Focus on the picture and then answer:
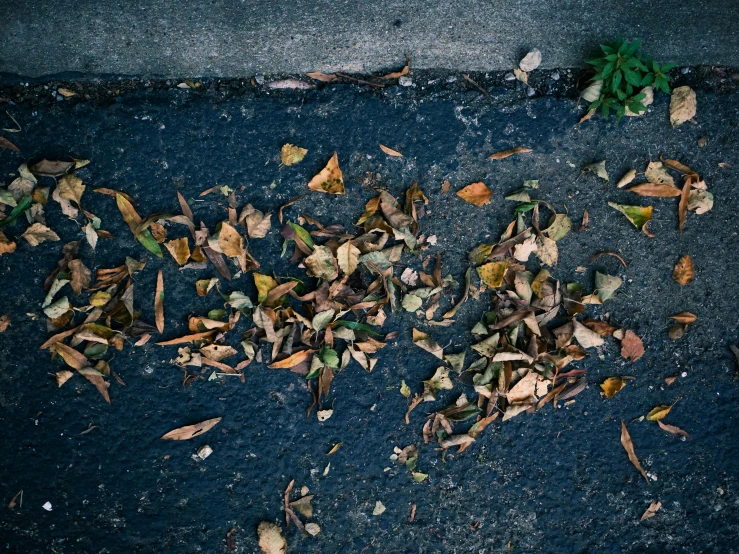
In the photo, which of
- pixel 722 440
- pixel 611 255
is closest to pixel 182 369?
pixel 611 255

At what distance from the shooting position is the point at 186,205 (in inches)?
83.3

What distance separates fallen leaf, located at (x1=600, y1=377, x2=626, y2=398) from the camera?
87.8 inches

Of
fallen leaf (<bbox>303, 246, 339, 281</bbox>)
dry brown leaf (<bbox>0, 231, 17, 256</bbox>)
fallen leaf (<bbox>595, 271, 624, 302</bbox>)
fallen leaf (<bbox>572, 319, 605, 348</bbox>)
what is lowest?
fallen leaf (<bbox>572, 319, 605, 348</bbox>)

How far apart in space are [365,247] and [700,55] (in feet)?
4.97

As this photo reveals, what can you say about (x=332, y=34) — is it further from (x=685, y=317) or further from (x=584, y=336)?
(x=685, y=317)

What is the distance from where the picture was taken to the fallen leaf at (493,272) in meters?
2.15

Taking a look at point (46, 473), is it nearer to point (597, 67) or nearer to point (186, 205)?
point (186, 205)

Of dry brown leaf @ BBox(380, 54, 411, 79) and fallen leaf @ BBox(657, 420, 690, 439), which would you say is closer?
dry brown leaf @ BBox(380, 54, 411, 79)

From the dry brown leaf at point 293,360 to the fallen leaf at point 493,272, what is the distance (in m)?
0.71

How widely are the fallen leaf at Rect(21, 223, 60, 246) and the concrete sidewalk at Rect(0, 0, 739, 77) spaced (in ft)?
1.89

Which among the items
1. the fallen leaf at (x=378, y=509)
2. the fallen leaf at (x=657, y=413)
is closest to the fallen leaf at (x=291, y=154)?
the fallen leaf at (x=378, y=509)

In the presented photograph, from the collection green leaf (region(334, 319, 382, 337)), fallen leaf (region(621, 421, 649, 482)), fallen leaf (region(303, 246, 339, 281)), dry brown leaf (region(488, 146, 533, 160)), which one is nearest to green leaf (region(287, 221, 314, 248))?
fallen leaf (region(303, 246, 339, 281))

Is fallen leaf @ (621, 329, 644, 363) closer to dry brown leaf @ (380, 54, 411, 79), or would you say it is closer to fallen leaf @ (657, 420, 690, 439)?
fallen leaf @ (657, 420, 690, 439)

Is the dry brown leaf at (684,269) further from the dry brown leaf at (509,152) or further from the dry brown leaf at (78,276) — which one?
the dry brown leaf at (78,276)
